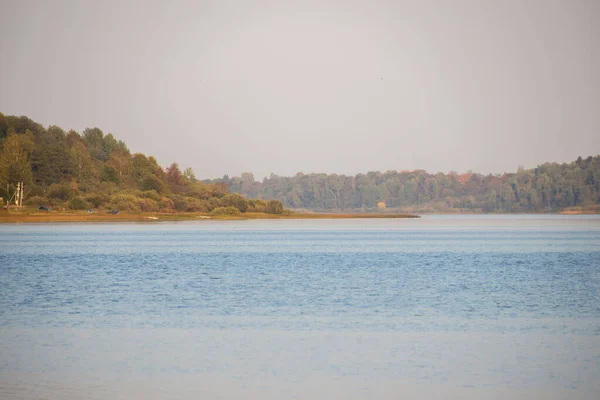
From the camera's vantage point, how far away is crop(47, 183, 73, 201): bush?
192625 millimetres

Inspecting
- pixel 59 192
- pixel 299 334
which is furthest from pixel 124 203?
pixel 299 334

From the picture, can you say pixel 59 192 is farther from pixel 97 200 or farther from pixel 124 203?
pixel 124 203

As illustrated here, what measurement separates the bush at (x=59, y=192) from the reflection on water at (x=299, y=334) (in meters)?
148

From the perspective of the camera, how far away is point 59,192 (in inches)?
7603

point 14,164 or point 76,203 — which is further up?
point 14,164

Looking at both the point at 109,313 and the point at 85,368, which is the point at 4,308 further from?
the point at 85,368

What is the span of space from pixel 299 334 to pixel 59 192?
179 meters

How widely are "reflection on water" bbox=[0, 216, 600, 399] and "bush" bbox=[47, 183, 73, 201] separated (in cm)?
14807

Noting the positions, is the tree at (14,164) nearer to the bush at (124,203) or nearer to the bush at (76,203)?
the bush at (76,203)

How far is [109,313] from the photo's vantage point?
3088cm

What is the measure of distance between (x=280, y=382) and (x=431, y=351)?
18.9 ft

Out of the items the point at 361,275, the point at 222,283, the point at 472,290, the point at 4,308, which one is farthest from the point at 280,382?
the point at 361,275

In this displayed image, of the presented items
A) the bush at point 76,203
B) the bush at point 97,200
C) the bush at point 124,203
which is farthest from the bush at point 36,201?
the bush at point 124,203

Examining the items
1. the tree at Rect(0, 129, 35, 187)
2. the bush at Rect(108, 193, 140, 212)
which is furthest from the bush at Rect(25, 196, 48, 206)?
the bush at Rect(108, 193, 140, 212)
